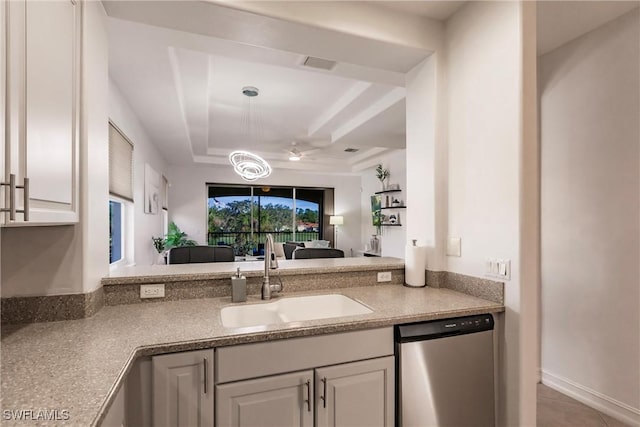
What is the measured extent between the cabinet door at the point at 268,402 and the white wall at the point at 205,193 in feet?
20.3

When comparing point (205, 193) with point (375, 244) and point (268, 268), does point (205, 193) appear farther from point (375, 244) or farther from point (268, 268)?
point (268, 268)

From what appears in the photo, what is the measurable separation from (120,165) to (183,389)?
2520 millimetres

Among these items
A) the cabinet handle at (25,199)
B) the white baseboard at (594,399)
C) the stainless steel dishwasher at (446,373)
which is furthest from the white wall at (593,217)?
the cabinet handle at (25,199)

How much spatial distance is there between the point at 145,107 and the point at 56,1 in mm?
2336

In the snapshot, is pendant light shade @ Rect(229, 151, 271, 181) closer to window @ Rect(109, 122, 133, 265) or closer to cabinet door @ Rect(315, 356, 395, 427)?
window @ Rect(109, 122, 133, 265)

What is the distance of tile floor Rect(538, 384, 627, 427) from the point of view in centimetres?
204

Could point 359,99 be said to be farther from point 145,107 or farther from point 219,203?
point 219,203

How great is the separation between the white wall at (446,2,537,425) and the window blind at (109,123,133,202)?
2652 millimetres

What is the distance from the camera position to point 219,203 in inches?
287

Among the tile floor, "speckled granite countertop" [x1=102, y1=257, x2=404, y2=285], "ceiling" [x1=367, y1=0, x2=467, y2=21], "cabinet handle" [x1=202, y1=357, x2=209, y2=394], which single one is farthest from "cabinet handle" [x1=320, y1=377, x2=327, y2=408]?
"ceiling" [x1=367, y1=0, x2=467, y2=21]

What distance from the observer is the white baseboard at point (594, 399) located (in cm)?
201

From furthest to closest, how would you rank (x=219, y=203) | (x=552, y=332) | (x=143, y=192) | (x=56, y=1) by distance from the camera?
1. (x=219, y=203)
2. (x=143, y=192)
3. (x=552, y=332)
4. (x=56, y=1)

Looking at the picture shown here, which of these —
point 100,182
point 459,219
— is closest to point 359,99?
point 459,219

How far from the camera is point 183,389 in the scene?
3.77 ft
